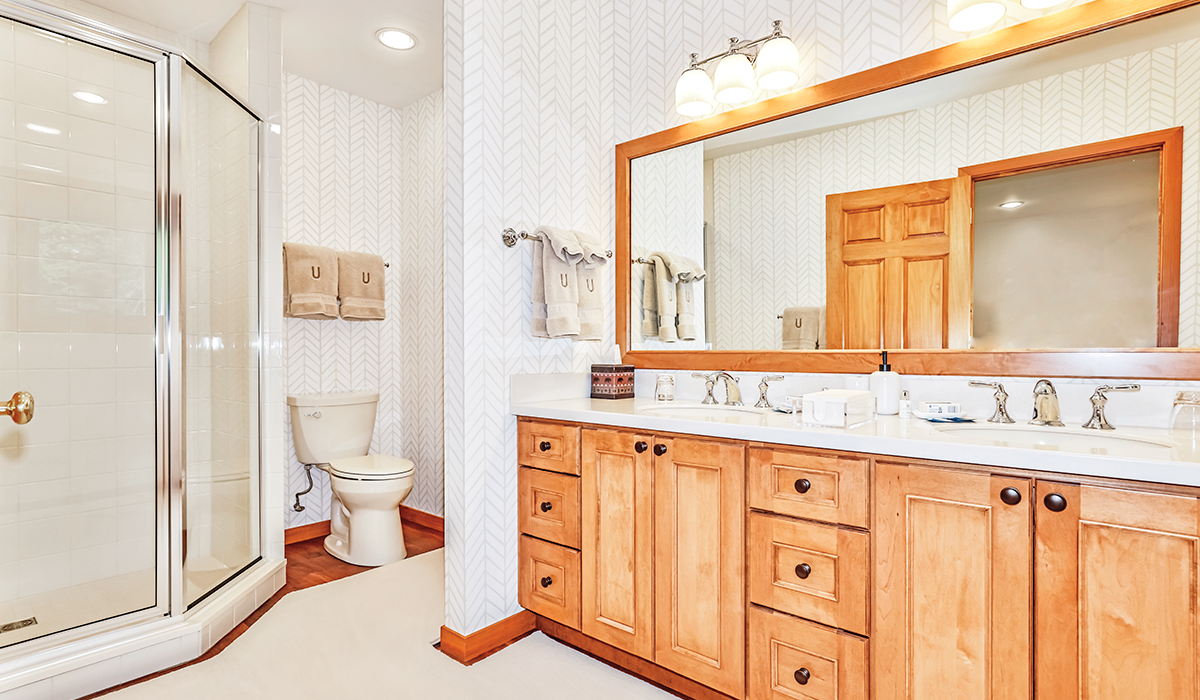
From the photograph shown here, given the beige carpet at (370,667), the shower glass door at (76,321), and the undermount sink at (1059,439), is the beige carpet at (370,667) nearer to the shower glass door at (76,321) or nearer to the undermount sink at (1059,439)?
the shower glass door at (76,321)

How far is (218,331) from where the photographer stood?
7.50 feet

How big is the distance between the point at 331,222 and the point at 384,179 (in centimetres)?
44

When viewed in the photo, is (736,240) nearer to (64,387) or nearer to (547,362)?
(547,362)

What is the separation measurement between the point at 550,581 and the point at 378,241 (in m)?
2.25

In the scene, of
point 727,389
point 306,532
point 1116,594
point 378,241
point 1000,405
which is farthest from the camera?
point 378,241

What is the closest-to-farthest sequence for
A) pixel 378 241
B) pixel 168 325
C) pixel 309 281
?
1. pixel 168 325
2. pixel 309 281
3. pixel 378 241

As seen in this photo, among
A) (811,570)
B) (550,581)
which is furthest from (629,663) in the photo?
(811,570)

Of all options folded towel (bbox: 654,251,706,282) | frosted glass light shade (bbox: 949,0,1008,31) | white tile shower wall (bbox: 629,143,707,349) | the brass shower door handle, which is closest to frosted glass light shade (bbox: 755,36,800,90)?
white tile shower wall (bbox: 629,143,707,349)

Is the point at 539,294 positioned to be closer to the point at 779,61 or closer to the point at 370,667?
the point at 779,61

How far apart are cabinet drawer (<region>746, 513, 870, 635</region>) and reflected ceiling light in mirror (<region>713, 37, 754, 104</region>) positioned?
1.41 meters

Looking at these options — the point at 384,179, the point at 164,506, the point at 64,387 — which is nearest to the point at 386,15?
the point at 384,179

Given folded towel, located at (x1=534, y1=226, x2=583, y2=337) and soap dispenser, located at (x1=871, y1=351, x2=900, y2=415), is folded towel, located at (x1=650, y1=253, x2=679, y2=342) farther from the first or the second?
soap dispenser, located at (x1=871, y1=351, x2=900, y2=415)

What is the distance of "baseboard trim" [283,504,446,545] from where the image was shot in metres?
3.04

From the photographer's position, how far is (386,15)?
2543 mm
